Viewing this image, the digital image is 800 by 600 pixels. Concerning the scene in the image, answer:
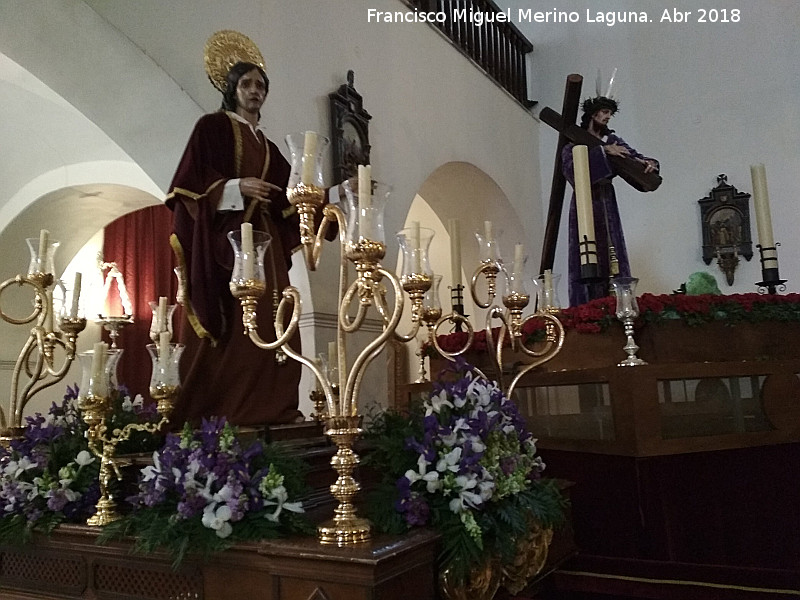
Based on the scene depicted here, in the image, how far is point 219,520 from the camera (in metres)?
1.52

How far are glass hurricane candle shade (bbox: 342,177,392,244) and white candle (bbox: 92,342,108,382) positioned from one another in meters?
0.79

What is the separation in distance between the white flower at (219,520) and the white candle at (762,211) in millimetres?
2516

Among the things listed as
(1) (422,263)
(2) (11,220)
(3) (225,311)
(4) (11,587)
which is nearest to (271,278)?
(3) (225,311)

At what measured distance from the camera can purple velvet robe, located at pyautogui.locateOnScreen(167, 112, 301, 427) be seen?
2213 mm

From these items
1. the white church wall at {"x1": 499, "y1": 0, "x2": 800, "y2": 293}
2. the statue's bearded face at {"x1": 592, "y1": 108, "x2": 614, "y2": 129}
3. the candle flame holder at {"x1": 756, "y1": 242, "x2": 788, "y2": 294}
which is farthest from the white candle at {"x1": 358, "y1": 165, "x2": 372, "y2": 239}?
the white church wall at {"x1": 499, "y1": 0, "x2": 800, "y2": 293}

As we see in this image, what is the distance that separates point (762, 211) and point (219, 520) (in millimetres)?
2693

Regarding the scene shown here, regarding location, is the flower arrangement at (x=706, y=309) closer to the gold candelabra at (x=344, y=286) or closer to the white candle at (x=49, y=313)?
the gold candelabra at (x=344, y=286)

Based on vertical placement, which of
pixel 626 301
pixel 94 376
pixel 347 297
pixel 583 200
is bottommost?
pixel 94 376

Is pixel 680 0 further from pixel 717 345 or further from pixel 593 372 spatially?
pixel 593 372

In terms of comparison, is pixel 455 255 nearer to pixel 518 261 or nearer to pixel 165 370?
pixel 518 261

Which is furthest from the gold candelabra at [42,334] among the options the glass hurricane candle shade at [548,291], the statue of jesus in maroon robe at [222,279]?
the glass hurricane candle shade at [548,291]

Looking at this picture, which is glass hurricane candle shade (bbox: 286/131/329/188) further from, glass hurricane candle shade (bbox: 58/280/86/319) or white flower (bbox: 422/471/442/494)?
glass hurricane candle shade (bbox: 58/280/86/319)

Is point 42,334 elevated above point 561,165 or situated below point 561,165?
below

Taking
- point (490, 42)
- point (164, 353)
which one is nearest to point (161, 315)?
point (164, 353)
